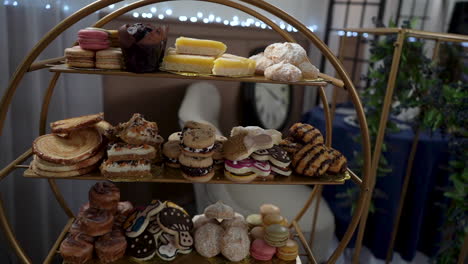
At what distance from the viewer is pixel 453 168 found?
187 cm

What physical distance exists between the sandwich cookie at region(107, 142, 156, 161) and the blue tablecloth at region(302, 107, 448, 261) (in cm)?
128

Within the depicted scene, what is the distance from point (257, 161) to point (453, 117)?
1073 millimetres

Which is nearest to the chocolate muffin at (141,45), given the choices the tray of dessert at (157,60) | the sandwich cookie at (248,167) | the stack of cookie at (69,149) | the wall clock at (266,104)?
the tray of dessert at (157,60)

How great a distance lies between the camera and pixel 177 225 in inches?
50.3

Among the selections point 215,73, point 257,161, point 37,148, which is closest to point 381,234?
point 257,161

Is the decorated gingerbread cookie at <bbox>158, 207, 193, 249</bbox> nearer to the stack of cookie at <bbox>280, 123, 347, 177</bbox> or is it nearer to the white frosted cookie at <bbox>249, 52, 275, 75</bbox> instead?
the stack of cookie at <bbox>280, 123, 347, 177</bbox>

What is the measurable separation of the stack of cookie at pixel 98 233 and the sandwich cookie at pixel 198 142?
1.12ft

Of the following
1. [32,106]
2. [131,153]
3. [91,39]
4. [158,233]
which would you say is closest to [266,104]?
[32,106]

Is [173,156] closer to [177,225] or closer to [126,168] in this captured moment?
[126,168]

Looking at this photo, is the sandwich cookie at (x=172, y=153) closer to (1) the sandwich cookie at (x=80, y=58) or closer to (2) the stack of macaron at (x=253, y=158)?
(2) the stack of macaron at (x=253, y=158)

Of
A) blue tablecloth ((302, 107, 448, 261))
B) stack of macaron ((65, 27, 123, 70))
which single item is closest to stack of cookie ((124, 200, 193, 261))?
stack of macaron ((65, 27, 123, 70))

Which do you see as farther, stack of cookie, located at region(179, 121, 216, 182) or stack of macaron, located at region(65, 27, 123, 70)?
stack of cookie, located at region(179, 121, 216, 182)

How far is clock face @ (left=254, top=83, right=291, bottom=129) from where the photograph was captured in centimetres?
294

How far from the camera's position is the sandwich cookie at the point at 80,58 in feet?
3.25
